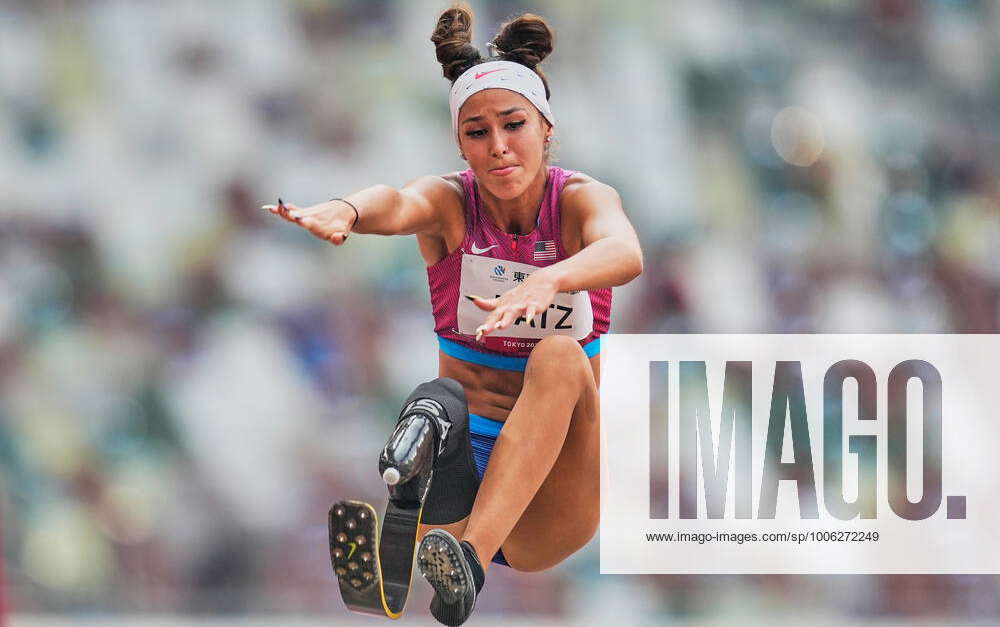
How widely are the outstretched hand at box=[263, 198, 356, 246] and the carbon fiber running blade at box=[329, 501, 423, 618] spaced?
0.52 metres

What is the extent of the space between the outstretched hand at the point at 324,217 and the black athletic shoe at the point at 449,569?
586 millimetres

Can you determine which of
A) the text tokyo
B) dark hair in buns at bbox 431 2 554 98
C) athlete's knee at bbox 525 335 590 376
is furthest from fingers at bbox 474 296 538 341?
the text tokyo

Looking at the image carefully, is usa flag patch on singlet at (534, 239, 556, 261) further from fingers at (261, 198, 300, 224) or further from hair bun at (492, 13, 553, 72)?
fingers at (261, 198, 300, 224)

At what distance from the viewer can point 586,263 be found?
→ 2221 mm

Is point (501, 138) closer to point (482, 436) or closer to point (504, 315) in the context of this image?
point (504, 315)

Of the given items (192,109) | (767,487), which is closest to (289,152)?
(192,109)

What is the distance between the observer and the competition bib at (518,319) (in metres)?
2.51

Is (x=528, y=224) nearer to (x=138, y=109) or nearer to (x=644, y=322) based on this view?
(x=644, y=322)

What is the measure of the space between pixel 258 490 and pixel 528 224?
1.26m

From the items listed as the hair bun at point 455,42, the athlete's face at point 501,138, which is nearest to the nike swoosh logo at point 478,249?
the athlete's face at point 501,138

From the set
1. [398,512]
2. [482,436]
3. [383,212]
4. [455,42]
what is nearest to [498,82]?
[455,42]

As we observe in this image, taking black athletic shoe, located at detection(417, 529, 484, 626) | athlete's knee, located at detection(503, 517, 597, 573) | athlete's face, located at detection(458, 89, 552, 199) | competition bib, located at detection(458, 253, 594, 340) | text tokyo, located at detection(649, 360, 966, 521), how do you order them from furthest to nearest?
text tokyo, located at detection(649, 360, 966, 521) → athlete's knee, located at detection(503, 517, 597, 573) → competition bib, located at detection(458, 253, 594, 340) → athlete's face, located at detection(458, 89, 552, 199) → black athletic shoe, located at detection(417, 529, 484, 626)

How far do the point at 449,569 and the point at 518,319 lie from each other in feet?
1.74

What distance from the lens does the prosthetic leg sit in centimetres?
228
